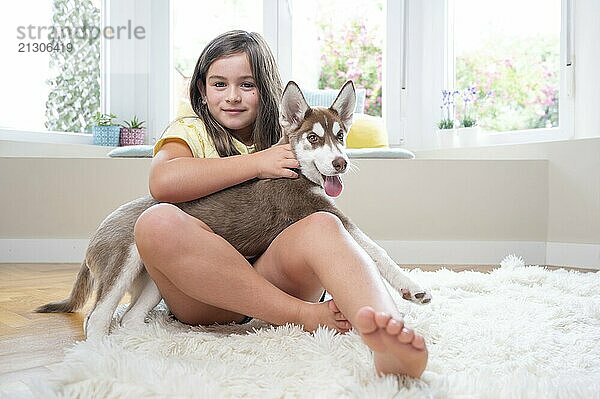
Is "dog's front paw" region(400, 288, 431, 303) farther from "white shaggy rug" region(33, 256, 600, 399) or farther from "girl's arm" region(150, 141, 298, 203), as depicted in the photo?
"girl's arm" region(150, 141, 298, 203)

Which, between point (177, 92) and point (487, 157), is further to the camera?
point (177, 92)

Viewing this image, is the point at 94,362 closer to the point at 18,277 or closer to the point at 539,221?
the point at 18,277

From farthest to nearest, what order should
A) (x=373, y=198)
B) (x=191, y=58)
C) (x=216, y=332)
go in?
1. (x=191, y=58)
2. (x=373, y=198)
3. (x=216, y=332)

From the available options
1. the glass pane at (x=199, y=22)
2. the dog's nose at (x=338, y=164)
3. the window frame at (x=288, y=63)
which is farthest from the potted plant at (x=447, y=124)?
the dog's nose at (x=338, y=164)

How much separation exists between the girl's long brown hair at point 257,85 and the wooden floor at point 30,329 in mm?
559

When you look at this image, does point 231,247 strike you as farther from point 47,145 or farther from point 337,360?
point 47,145

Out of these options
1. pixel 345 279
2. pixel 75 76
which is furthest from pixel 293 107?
pixel 75 76

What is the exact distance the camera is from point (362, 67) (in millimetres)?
3941

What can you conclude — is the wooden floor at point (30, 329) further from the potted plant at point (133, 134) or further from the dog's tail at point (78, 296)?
the potted plant at point (133, 134)

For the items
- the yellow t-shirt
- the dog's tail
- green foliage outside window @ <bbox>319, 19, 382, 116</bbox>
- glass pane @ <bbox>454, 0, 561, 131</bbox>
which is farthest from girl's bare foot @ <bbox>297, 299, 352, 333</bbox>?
green foliage outside window @ <bbox>319, 19, 382, 116</bbox>

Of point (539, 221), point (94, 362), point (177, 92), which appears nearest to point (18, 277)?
point (94, 362)

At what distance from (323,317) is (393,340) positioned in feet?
1.13

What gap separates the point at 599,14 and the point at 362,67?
1475 mm

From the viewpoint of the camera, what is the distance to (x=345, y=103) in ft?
4.62
